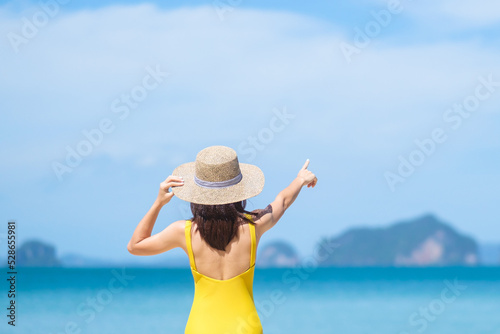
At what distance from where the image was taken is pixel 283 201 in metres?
2.73

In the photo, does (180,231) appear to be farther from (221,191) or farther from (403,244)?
(403,244)

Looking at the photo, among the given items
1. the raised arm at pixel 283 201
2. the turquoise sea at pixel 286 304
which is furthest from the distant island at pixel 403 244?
the raised arm at pixel 283 201

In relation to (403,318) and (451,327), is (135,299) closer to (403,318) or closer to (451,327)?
(403,318)

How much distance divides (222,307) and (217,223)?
0.34m

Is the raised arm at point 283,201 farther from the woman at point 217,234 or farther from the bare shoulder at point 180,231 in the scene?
the bare shoulder at point 180,231

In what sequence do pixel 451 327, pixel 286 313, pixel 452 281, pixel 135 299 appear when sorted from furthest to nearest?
pixel 452 281
pixel 135 299
pixel 286 313
pixel 451 327

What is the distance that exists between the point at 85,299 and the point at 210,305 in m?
12.4

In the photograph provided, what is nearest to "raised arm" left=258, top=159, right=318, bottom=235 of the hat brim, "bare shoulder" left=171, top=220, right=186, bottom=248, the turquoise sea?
the hat brim

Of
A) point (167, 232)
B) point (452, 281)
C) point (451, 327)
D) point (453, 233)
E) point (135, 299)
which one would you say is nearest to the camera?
point (167, 232)

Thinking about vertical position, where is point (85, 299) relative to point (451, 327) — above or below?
below

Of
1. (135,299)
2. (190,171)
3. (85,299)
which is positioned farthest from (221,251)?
(85,299)

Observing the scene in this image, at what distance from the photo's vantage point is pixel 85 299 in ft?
47.2

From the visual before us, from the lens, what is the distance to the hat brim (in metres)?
2.54

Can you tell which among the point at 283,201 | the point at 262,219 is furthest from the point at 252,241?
the point at 283,201
